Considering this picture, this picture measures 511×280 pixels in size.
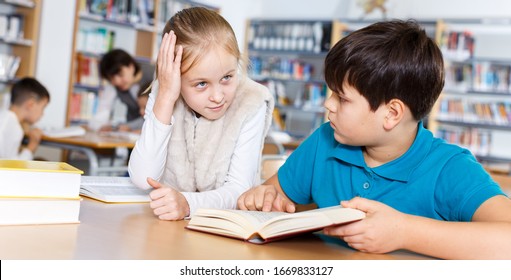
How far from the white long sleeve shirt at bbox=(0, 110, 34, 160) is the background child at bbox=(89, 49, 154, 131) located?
94 centimetres

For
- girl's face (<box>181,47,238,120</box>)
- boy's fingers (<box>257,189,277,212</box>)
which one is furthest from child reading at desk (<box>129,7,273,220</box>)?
boy's fingers (<box>257,189,277,212</box>)

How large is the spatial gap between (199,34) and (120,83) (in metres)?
3.68

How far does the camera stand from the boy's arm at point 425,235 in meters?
0.94

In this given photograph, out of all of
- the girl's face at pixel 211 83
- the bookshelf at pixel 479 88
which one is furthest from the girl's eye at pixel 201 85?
the bookshelf at pixel 479 88

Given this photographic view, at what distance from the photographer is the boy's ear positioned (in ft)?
3.76

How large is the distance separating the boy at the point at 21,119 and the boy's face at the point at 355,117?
296cm

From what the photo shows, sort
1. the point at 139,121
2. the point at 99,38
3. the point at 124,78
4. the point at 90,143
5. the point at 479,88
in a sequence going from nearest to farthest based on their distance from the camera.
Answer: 1. the point at 90,143
2. the point at 139,121
3. the point at 124,78
4. the point at 99,38
5. the point at 479,88

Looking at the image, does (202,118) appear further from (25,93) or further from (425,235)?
(25,93)

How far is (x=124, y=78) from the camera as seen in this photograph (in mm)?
4930

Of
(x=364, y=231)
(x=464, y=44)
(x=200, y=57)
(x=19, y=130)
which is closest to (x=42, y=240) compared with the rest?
(x=364, y=231)

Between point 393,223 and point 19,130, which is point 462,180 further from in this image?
point 19,130

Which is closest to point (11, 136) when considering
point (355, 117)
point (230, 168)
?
point (230, 168)

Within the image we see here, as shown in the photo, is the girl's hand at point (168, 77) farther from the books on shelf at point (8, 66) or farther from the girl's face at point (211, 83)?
the books on shelf at point (8, 66)

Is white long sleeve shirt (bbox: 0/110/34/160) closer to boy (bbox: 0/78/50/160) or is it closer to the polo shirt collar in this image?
boy (bbox: 0/78/50/160)
